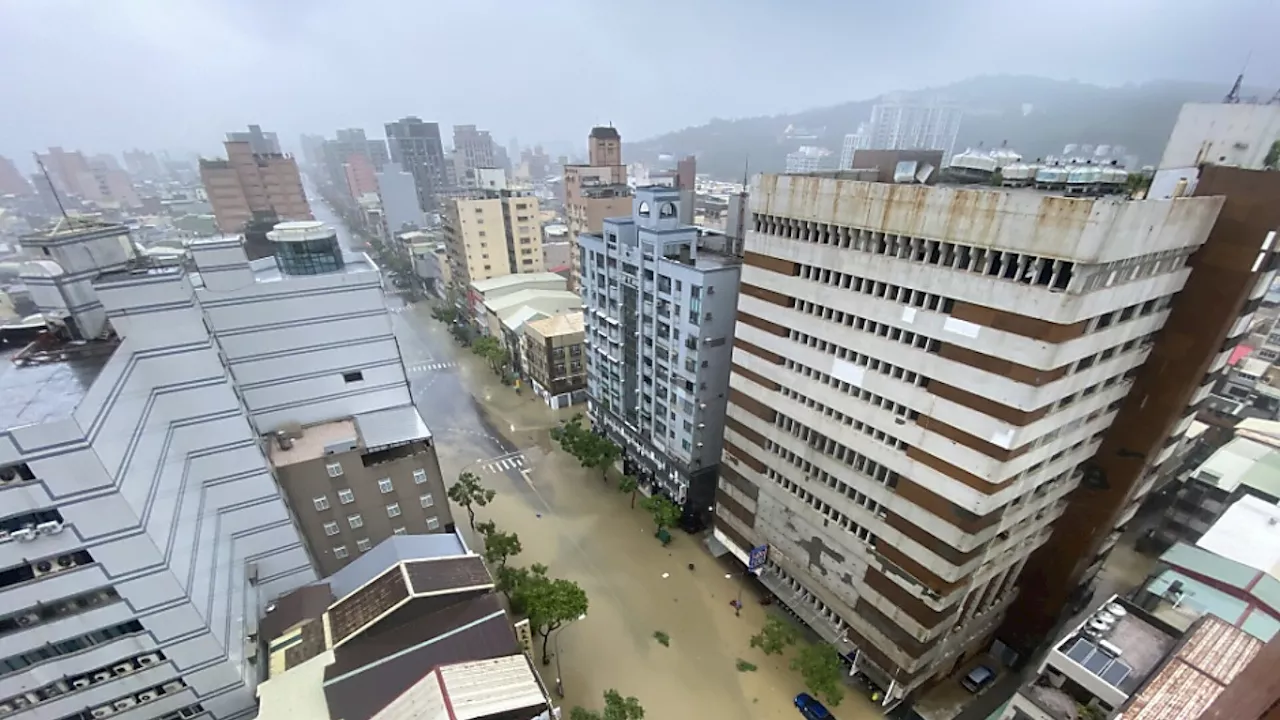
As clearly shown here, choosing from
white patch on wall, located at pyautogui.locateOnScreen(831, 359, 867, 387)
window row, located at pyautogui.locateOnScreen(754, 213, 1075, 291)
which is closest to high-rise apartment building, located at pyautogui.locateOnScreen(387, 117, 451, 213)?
window row, located at pyautogui.locateOnScreen(754, 213, 1075, 291)

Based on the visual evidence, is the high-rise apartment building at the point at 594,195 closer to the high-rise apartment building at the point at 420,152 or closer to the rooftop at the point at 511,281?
the rooftop at the point at 511,281

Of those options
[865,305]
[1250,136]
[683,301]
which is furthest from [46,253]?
[1250,136]

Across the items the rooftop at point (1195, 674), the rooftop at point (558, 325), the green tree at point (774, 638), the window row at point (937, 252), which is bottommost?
the green tree at point (774, 638)

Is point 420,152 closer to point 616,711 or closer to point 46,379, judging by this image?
point 46,379

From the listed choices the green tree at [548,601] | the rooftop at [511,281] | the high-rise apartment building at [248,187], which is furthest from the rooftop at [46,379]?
the high-rise apartment building at [248,187]

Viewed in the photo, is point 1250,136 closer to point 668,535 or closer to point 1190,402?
point 1190,402

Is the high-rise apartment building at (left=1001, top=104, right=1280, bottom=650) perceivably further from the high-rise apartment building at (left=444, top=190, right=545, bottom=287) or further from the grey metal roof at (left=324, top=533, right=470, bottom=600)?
the high-rise apartment building at (left=444, top=190, right=545, bottom=287)
